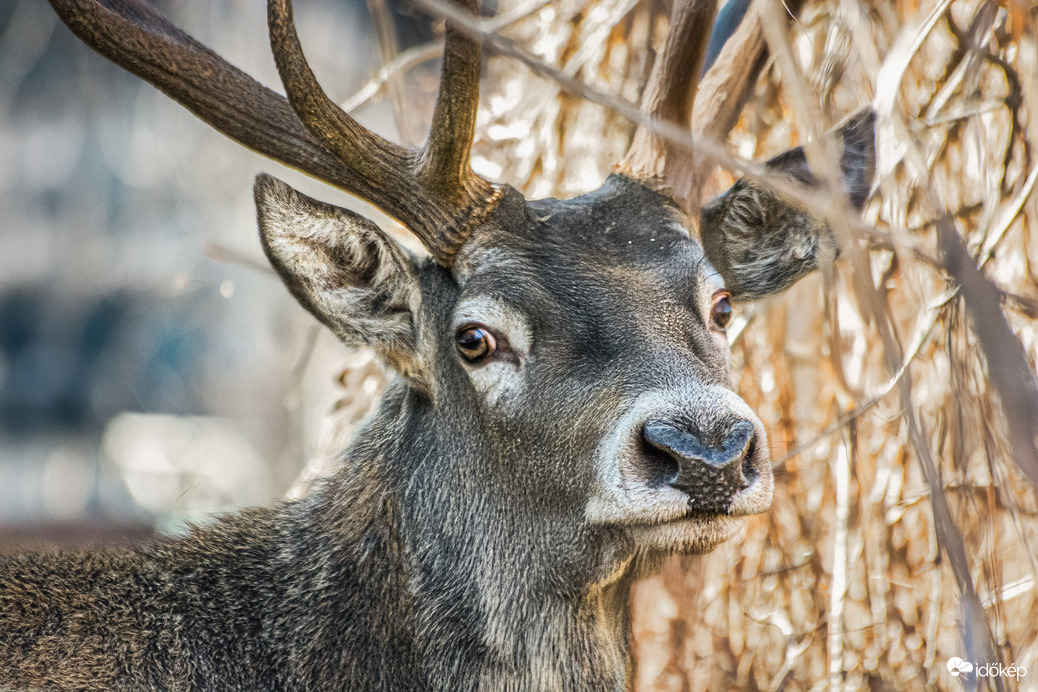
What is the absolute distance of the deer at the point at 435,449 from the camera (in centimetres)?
356

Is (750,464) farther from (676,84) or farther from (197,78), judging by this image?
(197,78)

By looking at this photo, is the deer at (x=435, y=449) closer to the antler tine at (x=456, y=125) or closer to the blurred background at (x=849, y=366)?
the antler tine at (x=456, y=125)

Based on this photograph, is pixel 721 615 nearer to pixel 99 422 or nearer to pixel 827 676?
pixel 827 676

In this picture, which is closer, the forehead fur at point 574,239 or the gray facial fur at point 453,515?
the gray facial fur at point 453,515

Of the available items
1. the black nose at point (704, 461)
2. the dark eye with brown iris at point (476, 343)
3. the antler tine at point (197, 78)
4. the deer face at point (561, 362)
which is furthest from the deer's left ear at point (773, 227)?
the antler tine at point (197, 78)

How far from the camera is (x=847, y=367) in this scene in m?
5.34

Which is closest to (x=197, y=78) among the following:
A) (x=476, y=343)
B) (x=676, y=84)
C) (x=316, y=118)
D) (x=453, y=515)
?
(x=316, y=118)

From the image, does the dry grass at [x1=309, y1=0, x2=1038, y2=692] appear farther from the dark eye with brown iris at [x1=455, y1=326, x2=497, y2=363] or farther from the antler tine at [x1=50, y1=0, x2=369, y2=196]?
the antler tine at [x1=50, y1=0, x2=369, y2=196]

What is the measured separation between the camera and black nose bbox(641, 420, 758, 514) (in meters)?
3.16

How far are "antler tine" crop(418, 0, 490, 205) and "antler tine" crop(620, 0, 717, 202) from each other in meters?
1.04

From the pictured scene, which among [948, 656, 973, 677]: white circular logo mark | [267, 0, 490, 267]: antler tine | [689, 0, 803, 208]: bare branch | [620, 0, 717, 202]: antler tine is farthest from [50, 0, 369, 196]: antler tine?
[948, 656, 973, 677]: white circular logo mark

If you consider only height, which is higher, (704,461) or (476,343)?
(476,343)

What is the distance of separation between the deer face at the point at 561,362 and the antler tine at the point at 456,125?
182 mm

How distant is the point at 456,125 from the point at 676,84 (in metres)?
1.41
